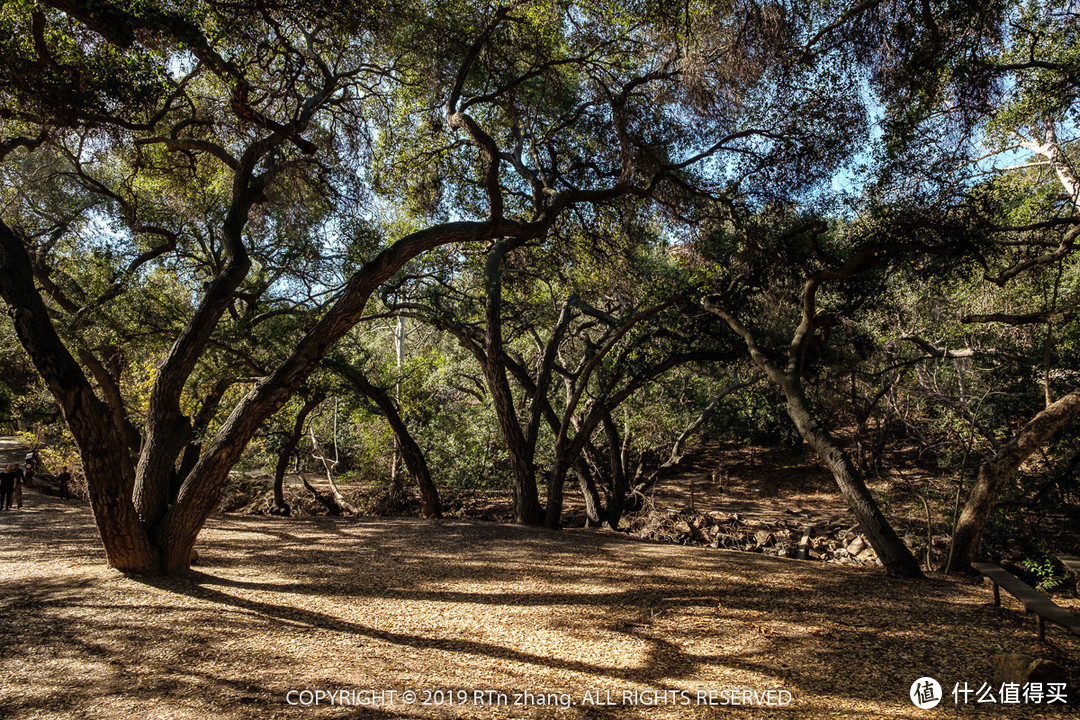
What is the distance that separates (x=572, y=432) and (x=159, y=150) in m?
9.35

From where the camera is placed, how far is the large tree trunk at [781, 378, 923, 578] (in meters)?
5.65

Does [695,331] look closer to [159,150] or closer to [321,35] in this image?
[321,35]

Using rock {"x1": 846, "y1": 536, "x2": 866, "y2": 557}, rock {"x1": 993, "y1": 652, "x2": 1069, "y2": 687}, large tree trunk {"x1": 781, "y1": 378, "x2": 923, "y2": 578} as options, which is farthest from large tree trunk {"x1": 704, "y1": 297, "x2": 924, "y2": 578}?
Answer: rock {"x1": 846, "y1": 536, "x2": 866, "y2": 557}

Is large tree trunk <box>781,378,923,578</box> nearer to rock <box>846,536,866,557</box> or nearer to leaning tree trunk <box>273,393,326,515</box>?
rock <box>846,536,866,557</box>

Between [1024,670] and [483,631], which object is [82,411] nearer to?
[483,631]

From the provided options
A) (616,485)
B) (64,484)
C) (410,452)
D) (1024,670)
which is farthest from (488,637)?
(64,484)

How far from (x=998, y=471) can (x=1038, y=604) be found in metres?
2.01

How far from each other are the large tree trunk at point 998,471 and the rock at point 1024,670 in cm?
270

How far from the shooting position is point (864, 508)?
5.80 meters

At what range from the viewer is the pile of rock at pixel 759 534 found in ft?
32.1

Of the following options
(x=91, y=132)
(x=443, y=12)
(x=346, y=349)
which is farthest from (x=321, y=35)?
(x=346, y=349)

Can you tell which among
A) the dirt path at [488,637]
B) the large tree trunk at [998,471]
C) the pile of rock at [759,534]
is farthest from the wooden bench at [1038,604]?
the pile of rock at [759,534]

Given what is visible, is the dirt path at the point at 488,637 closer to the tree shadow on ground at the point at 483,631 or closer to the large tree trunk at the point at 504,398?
the tree shadow on ground at the point at 483,631

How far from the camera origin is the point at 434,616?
181 inches
